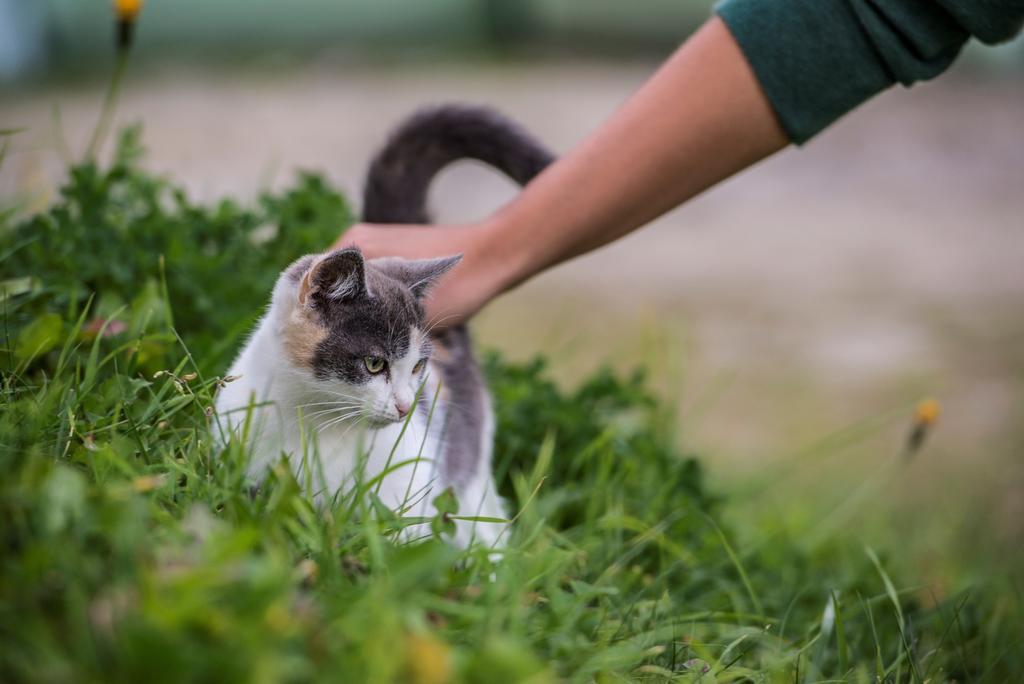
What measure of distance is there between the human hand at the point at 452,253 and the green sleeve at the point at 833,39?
0.63 m

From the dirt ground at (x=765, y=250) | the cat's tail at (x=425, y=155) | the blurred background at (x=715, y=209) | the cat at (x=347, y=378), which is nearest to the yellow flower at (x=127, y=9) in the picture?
the blurred background at (x=715, y=209)

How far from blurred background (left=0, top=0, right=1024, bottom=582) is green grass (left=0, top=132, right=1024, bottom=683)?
360 millimetres

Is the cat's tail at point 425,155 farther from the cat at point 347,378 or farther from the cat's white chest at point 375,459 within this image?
the cat's white chest at point 375,459

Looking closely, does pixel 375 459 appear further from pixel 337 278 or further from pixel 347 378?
pixel 337 278

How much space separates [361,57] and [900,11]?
6.93 metres

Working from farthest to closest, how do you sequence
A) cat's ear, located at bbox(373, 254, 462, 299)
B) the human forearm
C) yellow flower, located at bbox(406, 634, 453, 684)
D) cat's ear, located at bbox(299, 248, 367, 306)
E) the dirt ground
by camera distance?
1. the dirt ground
2. the human forearm
3. cat's ear, located at bbox(373, 254, 462, 299)
4. cat's ear, located at bbox(299, 248, 367, 306)
5. yellow flower, located at bbox(406, 634, 453, 684)

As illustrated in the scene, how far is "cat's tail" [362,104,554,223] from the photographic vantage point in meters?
2.35

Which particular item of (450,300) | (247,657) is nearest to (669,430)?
(450,300)

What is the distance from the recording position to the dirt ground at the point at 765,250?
4.00 meters

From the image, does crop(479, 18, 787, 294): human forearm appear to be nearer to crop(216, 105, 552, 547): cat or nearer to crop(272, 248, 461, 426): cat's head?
crop(216, 105, 552, 547): cat

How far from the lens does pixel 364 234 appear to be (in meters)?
2.13

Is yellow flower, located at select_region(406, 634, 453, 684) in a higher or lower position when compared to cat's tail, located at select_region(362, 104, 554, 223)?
lower

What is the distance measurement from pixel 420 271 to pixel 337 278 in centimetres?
21

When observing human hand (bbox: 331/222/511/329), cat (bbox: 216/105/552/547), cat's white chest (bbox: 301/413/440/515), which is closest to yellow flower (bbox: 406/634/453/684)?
cat (bbox: 216/105/552/547)
